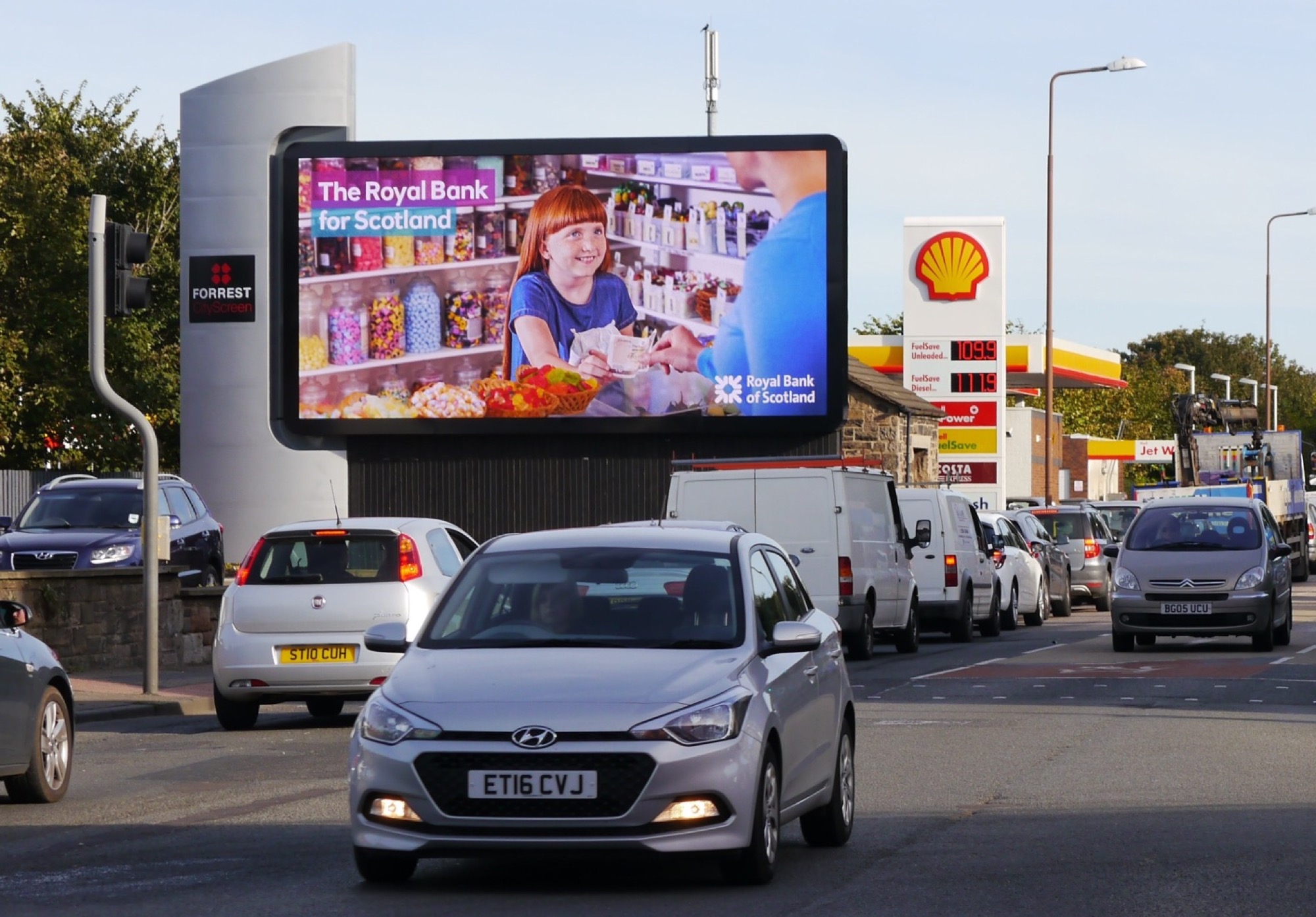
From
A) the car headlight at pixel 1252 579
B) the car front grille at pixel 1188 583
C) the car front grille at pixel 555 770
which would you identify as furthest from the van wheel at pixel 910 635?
the car front grille at pixel 555 770

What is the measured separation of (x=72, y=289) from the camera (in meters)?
47.2

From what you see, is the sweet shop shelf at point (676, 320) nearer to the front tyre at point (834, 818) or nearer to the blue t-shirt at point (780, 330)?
the blue t-shirt at point (780, 330)

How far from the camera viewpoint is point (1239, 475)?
50875 millimetres

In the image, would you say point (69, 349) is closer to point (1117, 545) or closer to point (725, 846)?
point (1117, 545)

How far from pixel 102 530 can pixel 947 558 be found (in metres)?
10.7

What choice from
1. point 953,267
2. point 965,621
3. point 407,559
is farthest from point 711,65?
point 407,559

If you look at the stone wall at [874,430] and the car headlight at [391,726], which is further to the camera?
the stone wall at [874,430]

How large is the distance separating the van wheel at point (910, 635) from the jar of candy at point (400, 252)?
1417cm

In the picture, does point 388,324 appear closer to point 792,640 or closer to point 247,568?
point 247,568

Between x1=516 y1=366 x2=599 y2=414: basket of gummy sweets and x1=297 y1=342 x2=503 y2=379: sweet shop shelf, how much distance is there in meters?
0.66

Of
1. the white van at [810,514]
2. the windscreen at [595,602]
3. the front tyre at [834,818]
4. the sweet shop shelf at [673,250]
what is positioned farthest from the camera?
the sweet shop shelf at [673,250]

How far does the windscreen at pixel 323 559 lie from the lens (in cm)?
1630

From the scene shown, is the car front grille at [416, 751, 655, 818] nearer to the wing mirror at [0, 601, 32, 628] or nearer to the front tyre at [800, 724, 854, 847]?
the front tyre at [800, 724, 854, 847]

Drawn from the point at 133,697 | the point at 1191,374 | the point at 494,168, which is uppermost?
the point at 494,168
